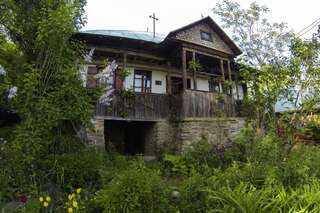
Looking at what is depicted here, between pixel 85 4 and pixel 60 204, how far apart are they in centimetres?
472

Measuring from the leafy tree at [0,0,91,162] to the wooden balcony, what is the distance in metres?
3.62

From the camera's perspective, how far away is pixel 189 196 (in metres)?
3.72

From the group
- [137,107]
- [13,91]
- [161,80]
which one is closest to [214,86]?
[161,80]

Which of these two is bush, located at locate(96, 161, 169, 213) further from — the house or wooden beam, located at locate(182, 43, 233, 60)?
wooden beam, located at locate(182, 43, 233, 60)

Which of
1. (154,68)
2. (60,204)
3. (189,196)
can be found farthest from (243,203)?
(154,68)

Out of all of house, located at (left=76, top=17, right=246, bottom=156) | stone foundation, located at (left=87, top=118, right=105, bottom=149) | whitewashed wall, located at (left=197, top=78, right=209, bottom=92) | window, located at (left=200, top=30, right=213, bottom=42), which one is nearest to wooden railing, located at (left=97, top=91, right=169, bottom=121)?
house, located at (left=76, top=17, right=246, bottom=156)

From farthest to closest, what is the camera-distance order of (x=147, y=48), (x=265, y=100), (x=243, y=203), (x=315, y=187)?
(x=147, y=48) → (x=265, y=100) → (x=315, y=187) → (x=243, y=203)

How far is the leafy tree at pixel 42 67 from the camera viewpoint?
4.95 meters

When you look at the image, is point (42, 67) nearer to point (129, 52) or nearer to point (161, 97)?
point (129, 52)

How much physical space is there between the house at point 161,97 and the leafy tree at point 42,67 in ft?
7.61

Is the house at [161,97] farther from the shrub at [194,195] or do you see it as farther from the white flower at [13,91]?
the shrub at [194,195]

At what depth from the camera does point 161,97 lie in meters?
10.9

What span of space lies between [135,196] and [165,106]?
7.80 m

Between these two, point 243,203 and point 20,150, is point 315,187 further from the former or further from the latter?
point 20,150
